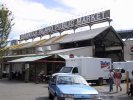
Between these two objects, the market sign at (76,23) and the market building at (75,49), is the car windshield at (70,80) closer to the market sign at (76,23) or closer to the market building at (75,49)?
the market building at (75,49)

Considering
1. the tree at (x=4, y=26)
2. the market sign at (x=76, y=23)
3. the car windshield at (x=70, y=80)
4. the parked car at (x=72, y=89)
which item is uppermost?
the market sign at (x=76, y=23)

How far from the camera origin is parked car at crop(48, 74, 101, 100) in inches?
572

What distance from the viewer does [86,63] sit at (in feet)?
103

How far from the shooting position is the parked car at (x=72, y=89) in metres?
14.5

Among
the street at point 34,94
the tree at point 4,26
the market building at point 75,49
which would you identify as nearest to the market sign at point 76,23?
the market building at point 75,49

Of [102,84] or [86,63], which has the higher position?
[86,63]

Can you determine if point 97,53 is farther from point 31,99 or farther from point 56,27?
point 31,99

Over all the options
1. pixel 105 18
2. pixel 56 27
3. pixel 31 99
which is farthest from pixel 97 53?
pixel 31 99

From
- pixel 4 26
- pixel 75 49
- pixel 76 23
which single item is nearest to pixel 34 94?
pixel 4 26

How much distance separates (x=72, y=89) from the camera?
1535 cm

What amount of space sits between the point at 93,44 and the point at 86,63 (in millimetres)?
14817

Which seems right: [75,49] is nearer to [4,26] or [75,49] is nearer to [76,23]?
[76,23]

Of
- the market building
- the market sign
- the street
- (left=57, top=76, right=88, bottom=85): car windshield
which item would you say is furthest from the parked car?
the market sign

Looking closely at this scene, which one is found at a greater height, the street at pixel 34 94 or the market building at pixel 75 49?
the market building at pixel 75 49
